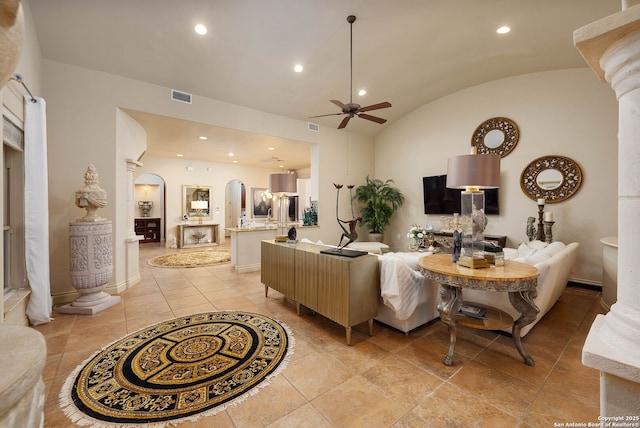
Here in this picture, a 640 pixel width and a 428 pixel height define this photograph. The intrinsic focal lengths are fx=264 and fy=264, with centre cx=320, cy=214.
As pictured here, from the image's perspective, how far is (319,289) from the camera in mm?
2771

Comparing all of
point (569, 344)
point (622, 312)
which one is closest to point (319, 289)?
point (622, 312)

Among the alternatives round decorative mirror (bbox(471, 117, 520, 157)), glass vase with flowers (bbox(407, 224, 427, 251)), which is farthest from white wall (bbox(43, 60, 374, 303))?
round decorative mirror (bbox(471, 117, 520, 157))

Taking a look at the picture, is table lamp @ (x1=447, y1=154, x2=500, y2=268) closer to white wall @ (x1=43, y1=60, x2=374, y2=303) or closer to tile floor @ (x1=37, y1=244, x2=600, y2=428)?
tile floor @ (x1=37, y1=244, x2=600, y2=428)

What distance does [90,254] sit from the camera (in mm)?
3312

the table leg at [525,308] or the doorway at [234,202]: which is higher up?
the doorway at [234,202]

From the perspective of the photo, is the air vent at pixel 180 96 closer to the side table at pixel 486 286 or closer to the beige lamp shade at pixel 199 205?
the side table at pixel 486 286

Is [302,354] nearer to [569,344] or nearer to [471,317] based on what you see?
[471,317]

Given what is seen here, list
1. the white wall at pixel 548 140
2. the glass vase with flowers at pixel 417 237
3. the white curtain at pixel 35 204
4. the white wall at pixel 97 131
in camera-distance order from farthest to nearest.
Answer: the white wall at pixel 548 140, the glass vase with flowers at pixel 417 237, the white wall at pixel 97 131, the white curtain at pixel 35 204

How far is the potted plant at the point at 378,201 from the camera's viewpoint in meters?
6.73

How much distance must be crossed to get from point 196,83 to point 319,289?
4054mm

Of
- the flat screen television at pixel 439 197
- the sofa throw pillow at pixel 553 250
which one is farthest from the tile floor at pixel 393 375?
the flat screen television at pixel 439 197

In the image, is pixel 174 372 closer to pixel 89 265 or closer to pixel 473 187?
pixel 89 265

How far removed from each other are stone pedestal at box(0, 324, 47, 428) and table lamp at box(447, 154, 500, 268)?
8.11 ft

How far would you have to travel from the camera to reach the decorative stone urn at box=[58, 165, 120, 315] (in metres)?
3.25
